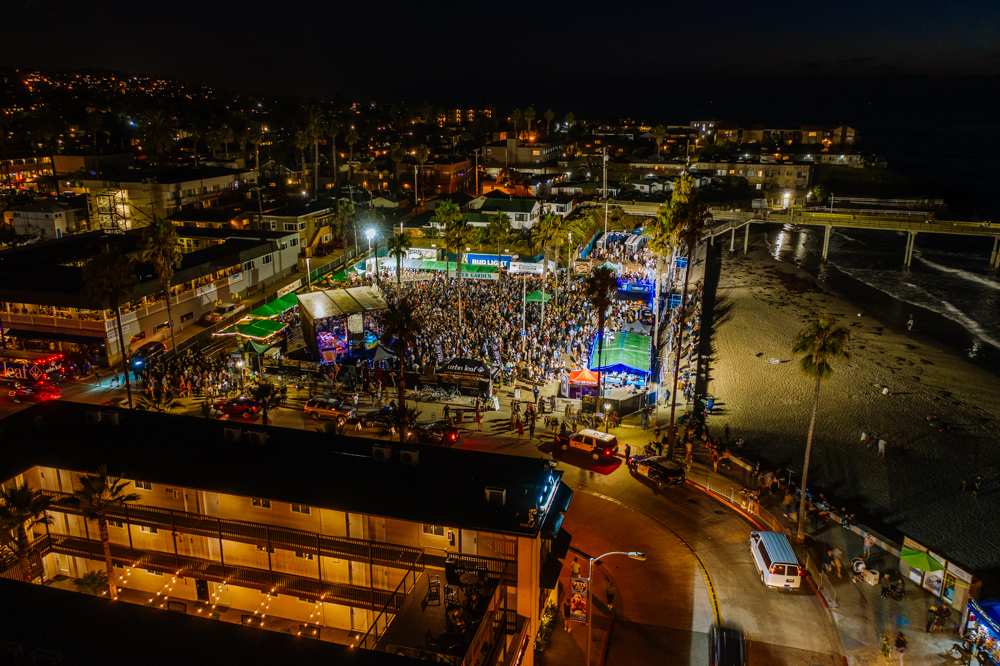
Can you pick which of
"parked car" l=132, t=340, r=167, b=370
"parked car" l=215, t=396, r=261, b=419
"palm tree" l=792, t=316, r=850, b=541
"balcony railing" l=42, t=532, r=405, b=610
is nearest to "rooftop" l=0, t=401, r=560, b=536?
"balcony railing" l=42, t=532, r=405, b=610

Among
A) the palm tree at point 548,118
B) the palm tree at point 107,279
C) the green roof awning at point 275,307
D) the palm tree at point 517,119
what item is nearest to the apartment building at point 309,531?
the palm tree at point 107,279

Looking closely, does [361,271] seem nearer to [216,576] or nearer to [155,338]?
[155,338]

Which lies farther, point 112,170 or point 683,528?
point 112,170

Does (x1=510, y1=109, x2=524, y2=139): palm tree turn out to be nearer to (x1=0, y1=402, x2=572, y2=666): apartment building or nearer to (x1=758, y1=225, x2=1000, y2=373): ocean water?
(x1=758, y1=225, x2=1000, y2=373): ocean water

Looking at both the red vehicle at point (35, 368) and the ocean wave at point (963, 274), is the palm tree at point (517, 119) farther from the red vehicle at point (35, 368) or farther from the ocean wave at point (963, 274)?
the red vehicle at point (35, 368)

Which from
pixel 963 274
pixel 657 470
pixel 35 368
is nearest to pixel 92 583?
pixel 657 470

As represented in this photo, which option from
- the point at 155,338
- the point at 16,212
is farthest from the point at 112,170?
the point at 155,338

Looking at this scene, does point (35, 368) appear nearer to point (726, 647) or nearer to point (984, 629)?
point (726, 647)
